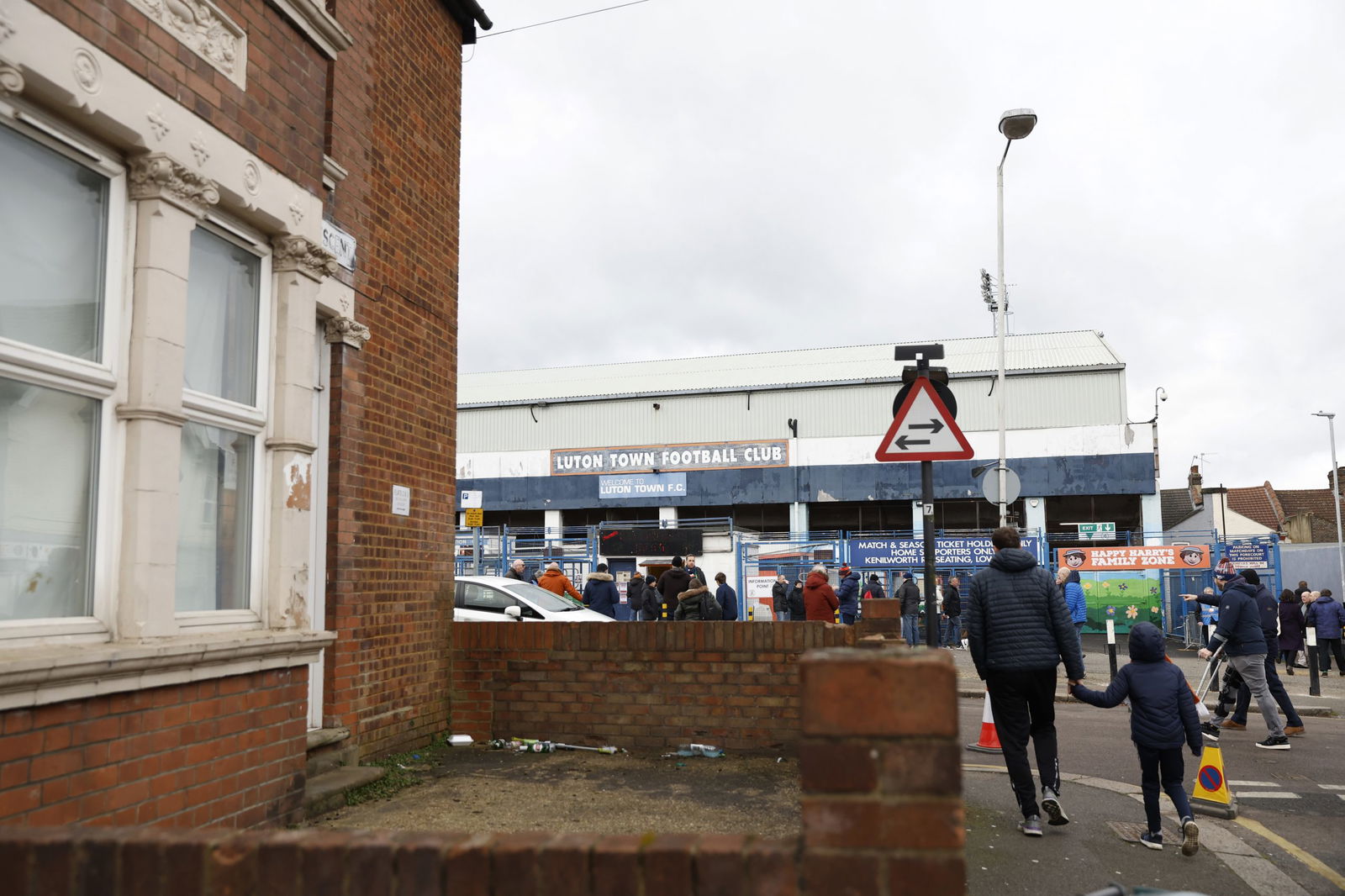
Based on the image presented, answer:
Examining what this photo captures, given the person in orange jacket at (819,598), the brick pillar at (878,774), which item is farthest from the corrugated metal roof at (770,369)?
the brick pillar at (878,774)

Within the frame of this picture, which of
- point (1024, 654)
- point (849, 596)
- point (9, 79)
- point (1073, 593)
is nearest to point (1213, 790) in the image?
point (1024, 654)

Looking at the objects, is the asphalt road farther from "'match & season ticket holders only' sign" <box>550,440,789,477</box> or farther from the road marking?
"'match & season ticket holders only' sign" <box>550,440,789,477</box>

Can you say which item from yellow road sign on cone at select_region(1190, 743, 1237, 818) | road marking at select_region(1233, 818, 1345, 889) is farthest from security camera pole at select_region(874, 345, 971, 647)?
road marking at select_region(1233, 818, 1345, 889)

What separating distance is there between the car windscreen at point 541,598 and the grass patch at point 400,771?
499cm

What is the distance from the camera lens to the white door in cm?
617

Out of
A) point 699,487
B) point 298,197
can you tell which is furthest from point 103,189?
point 699,487

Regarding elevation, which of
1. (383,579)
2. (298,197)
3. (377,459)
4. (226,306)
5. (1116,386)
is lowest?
(383,579)

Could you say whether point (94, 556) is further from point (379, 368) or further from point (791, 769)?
point (791, 769)

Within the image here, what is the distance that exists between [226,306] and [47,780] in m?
2.31

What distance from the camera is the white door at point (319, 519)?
617 centimetres

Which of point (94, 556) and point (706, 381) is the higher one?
point (706, 381)

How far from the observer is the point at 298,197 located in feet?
17.1

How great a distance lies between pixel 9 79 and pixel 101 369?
3.56ft

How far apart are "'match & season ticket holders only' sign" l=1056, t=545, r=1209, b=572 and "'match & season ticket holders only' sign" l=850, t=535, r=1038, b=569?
0.96 meters
